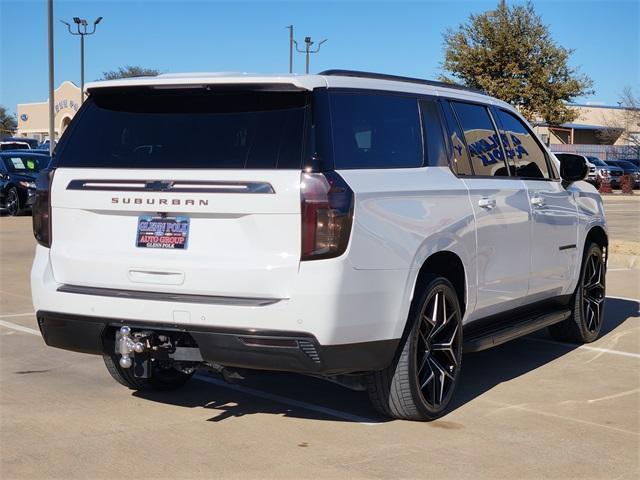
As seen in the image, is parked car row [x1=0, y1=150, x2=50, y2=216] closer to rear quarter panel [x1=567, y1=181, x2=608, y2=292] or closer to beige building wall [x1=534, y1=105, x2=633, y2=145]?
rear quarter panel [x1=567, y1=181, x2=608, y2=292]

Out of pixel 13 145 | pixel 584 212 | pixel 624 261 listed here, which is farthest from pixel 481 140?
pixel 13 145

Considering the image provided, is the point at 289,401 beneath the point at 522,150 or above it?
beneath

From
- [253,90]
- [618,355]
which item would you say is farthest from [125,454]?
[618,355]

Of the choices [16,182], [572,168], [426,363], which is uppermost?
[572,168]

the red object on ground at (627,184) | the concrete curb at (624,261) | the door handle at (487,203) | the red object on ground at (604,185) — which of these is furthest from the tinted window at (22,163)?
the red object on ground at (627,184)

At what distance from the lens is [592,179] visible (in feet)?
143

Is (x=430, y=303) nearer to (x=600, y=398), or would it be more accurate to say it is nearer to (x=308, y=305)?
(x=308, y=305)

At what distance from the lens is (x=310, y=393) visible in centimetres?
624

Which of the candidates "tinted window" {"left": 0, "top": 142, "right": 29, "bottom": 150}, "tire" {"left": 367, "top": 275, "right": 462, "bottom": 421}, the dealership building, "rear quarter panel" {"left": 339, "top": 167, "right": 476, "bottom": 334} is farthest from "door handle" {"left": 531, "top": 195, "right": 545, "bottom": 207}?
the dealership building

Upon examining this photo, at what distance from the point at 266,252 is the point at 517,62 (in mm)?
32786

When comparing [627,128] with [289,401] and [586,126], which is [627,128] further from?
[289,401]

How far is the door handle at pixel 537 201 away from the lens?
22.5 feet

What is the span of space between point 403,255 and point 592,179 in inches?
1597

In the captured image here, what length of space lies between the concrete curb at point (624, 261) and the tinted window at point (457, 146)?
8414 millimetres
